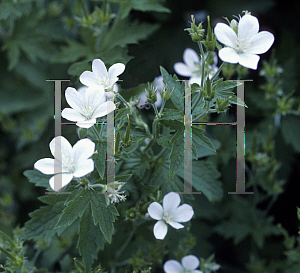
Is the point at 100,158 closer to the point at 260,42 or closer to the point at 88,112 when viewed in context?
the point at 88,112

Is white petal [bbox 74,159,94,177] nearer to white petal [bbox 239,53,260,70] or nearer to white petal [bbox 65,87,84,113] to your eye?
white petal [bbox 65,87,84,113]

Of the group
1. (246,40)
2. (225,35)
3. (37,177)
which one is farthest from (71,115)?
(246,40)

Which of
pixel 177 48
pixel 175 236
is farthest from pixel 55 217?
pixel 177 48

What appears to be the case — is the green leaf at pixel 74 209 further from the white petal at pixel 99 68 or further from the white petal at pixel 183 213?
the white petal at pixel 99 68

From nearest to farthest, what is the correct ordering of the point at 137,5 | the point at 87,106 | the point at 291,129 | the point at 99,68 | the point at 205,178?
1. the point at 87,106
2. the point at 99,68
3. the point at 205,178
4. the point at 137,5
5. the point at 291,129

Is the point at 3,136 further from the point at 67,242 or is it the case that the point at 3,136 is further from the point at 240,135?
the point at 240,135

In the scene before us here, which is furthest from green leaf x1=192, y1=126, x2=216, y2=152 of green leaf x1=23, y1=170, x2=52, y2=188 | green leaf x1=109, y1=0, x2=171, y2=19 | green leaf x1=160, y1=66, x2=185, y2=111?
green leaf x1=109, y1=0, x2=171, y2=19

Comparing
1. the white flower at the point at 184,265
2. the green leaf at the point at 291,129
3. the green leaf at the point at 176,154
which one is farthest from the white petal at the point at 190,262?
the green leaf at the point at 291,129
